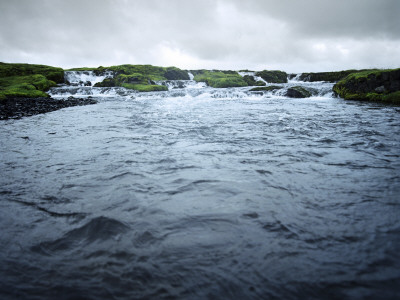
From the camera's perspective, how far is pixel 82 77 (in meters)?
48.2

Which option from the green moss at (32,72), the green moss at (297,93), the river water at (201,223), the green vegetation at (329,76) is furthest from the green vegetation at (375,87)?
the green moss at (32,72)

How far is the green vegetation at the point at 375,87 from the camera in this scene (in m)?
16.1

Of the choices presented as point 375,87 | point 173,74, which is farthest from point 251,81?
point 375,87

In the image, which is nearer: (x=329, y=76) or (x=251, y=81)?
(x=329, y=76)

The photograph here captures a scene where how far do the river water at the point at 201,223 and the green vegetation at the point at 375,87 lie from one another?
14.2 metres

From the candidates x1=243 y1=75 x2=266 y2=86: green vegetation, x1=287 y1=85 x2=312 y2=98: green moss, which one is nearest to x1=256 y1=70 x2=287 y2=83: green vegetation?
x1=243 y1=75 x2=266 y2=86: green vegetation

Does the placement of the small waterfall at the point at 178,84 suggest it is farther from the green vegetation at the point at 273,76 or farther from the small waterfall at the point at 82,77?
the green vegetation at the point at 273,76

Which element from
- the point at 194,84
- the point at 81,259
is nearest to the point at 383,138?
the point at 81,259

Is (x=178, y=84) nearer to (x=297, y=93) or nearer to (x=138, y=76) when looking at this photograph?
(x=138, y=76)

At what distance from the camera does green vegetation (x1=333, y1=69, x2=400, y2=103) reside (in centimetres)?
1608

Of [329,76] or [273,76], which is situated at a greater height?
[273,76]

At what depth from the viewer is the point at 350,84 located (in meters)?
20.5

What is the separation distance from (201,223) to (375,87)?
21.3 m

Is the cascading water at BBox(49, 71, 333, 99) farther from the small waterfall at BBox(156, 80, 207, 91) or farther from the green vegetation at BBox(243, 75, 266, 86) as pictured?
the green vegetation at BBox(243, 75, 266, 86)
